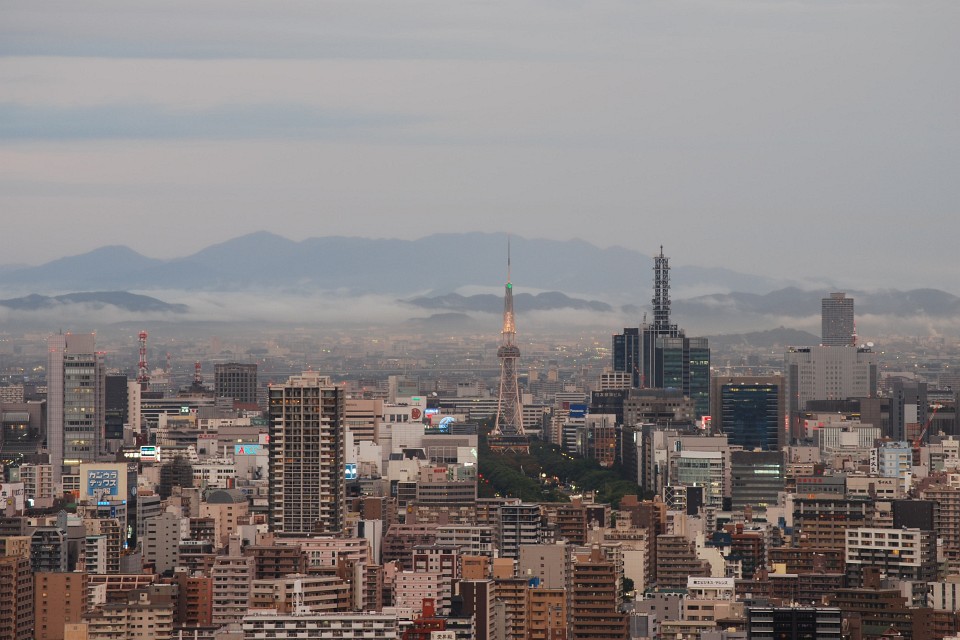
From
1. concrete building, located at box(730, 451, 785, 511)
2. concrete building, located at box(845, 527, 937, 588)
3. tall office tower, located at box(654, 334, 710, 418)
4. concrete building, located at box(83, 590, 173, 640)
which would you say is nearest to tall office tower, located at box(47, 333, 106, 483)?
concrete building, located at box(730, 451, 785, 511)

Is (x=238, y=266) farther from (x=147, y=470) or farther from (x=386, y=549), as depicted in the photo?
(x=386, y=549)

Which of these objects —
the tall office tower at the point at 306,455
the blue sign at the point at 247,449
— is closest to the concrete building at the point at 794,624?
the tall office tower at the point at 306,455

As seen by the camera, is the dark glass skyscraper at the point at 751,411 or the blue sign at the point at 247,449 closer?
the blue sign at the point at 247,449

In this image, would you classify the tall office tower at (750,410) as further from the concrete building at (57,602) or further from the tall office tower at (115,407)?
the concrete building at (57,602)

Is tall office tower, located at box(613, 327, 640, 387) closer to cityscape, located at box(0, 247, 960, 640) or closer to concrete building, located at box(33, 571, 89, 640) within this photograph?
cityscape, located at box(0, 247, 960, 640)

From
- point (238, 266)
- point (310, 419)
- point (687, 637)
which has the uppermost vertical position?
point (238, 266)

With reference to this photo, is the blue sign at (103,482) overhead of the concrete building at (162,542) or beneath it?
overhead

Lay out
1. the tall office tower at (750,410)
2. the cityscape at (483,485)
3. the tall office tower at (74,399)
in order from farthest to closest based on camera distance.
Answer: the tall office tower at (750,410)
the tall office tower at (74,399)
the cityscape at (483,485)

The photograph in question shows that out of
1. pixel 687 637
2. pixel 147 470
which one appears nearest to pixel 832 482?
pixel 147 470
